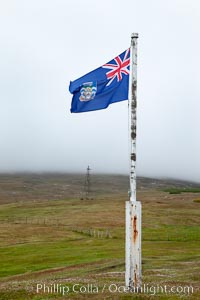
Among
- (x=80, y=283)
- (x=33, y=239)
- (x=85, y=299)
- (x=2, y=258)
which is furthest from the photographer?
(x=33, y=239)

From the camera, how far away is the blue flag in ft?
66.1

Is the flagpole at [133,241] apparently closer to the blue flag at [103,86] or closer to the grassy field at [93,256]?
the grassy field at [93,256]

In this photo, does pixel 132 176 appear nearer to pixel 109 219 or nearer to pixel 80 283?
pixel 80 283

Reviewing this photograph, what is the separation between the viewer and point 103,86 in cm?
2055

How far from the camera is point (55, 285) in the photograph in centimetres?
2222

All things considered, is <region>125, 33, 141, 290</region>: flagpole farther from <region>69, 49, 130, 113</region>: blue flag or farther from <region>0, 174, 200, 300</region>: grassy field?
<region>69, 49, 130, 113</region>: blue flag

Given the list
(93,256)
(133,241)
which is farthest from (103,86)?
(93,256)

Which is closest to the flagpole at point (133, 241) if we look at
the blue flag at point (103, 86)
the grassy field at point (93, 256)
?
the grassy field at point (93, 256)

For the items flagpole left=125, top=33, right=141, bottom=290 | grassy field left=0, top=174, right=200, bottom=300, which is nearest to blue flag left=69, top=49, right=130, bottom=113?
flagpole left=125, top=33, right=141, bottom=290

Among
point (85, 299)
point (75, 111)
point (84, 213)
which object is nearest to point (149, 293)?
point (85, 299)

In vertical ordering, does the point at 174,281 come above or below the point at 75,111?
below

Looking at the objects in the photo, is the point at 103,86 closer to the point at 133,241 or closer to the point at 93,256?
the point at 133,241

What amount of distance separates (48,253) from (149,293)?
42.4 m

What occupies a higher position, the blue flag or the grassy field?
the blue flag
